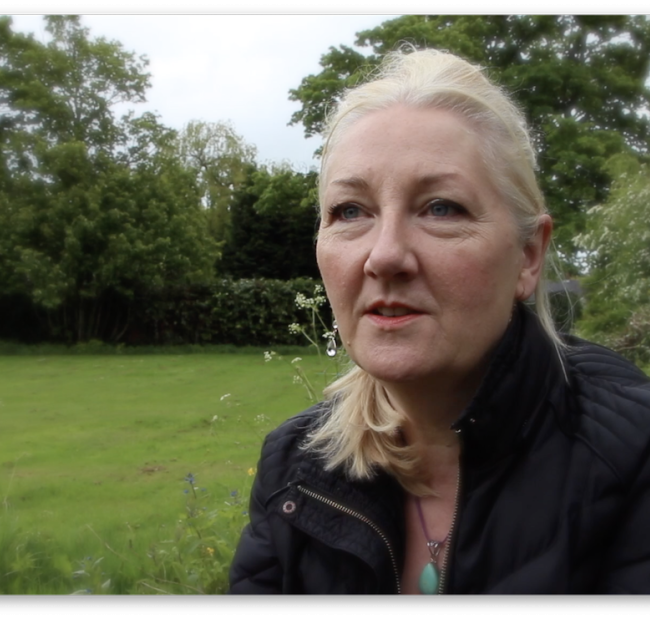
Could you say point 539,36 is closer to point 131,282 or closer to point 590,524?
point 131,282

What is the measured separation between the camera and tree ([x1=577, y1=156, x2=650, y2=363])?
538cm

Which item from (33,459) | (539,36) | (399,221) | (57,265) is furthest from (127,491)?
(539,36)

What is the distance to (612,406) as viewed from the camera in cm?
114

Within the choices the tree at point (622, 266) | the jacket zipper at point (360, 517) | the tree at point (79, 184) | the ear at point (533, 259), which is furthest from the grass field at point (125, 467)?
the tree at point (622, 266)

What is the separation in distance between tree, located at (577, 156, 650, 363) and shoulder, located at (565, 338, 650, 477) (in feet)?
13.8

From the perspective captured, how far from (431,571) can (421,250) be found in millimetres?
543

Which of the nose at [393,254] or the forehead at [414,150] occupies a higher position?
the forehead at [414,150]

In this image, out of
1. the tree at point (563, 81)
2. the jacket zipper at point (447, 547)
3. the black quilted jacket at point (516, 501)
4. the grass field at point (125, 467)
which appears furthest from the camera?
the tree at point (563, 81)

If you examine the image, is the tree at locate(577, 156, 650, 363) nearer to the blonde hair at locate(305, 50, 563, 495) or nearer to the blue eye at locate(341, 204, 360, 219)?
the blonde hair at locate(305, 50, 563, 495)

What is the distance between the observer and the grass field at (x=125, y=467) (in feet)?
7.70

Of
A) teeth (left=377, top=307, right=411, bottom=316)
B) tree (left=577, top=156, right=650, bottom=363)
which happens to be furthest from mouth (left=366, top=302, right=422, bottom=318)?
tree (left=577, top=156, right=650, bottom=363)

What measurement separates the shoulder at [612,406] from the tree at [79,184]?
2115mm

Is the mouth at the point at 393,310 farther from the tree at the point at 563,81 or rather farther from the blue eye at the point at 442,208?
the tree at the point at 563,81

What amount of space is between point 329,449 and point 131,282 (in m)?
4.60
